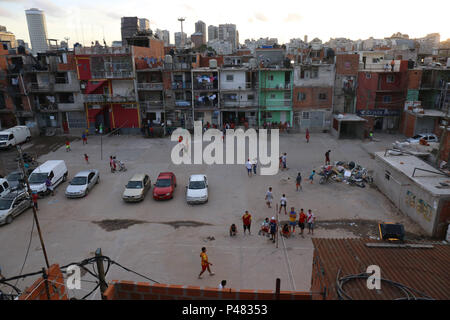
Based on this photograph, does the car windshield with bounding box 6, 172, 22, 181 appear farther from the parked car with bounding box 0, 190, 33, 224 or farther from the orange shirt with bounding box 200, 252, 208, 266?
the orange shirt with bounding box 200, 252, 208, 266

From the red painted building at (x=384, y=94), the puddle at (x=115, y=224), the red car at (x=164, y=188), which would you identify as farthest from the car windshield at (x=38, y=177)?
the red painted building at (x=384, y=94)

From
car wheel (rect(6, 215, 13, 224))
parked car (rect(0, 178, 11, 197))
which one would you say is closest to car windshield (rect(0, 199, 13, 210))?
car wheel (rect(6, 215, 13, 224))

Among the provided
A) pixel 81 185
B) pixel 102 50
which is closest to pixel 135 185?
pixel 81 185

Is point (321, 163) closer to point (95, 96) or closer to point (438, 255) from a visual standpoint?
point (438, 255)

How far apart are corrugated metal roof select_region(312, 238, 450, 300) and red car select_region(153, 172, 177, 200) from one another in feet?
39.2

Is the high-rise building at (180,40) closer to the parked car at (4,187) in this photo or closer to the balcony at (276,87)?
the balcony at (276,87)

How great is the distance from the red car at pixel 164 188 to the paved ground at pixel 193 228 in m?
0.45

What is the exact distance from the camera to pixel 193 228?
16.6m

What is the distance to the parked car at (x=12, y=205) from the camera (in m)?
17.1

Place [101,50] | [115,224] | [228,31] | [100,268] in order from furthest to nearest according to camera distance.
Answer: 1. [228,31]
2. [101,50]
3. [115,224]
4. [100,268]

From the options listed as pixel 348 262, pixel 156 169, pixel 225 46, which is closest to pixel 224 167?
pixel 156 169

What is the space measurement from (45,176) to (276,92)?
25.3 metres

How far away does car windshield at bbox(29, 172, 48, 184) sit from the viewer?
20906 mm

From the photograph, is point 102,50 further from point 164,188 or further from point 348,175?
point 348,175
